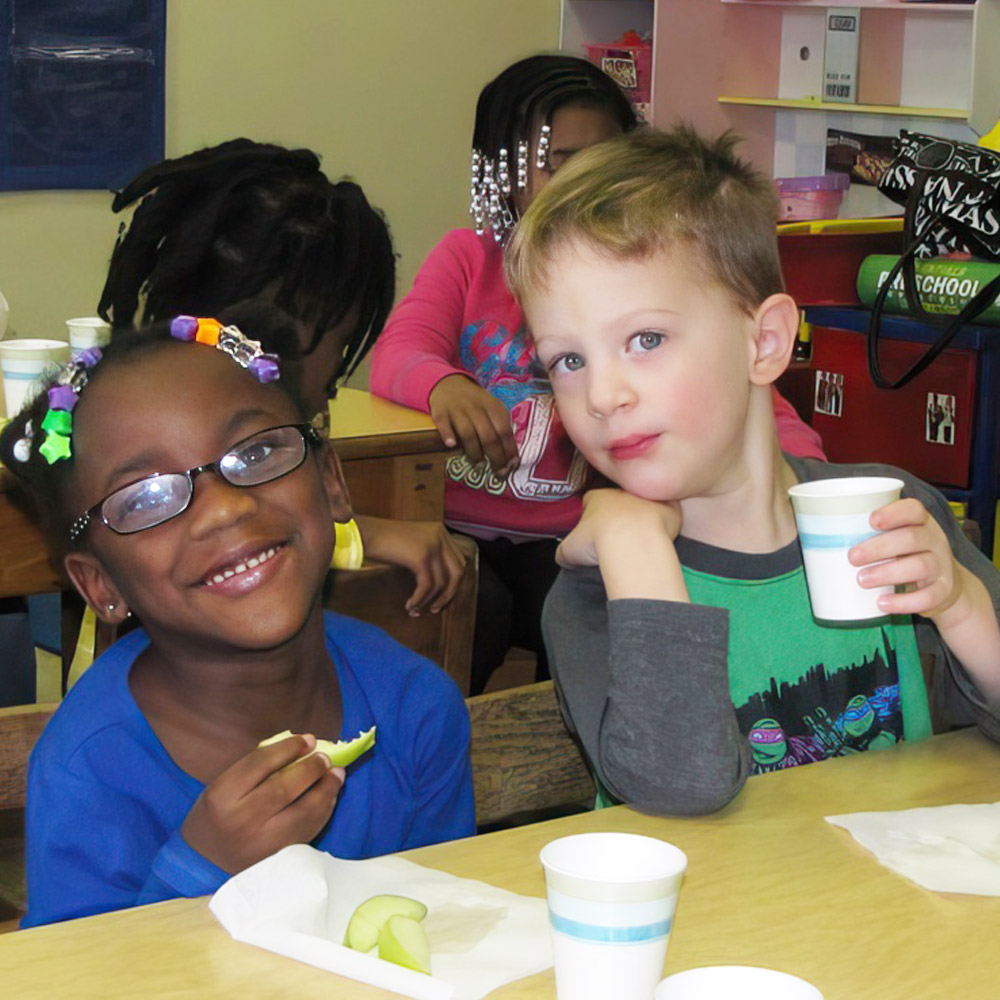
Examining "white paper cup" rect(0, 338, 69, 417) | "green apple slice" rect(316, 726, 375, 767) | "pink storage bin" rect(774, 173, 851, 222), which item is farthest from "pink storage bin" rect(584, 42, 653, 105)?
"green apple slice" rect(316, 726, 375, 767)

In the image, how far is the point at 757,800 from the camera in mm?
1230

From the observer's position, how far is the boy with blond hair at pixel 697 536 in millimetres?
1253

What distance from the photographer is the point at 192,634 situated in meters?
1.38

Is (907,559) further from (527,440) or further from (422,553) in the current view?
(527,440)

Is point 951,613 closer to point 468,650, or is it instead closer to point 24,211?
point 468,650

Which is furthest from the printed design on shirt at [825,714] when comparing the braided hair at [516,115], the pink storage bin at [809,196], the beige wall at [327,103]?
the beige wall at [327,103]

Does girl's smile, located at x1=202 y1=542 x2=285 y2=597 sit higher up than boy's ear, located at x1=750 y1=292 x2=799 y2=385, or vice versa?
boy's ear, located at x1=750 y1=292 x2=799 y2=385

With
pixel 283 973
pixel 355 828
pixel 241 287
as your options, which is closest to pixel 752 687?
pixel 355 828

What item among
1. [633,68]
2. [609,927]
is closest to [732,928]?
[609,927]

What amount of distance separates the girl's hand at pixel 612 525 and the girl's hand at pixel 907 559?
0.19m

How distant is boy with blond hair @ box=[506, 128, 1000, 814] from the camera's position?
1253 millimetres

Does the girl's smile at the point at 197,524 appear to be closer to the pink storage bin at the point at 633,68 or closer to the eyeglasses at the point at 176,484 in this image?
the eyeglasses at the point at 176,484

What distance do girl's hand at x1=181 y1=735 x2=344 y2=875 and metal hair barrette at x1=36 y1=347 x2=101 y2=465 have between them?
1.23ft

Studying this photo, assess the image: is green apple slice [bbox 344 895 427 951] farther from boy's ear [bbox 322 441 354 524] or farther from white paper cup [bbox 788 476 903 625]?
boy's ear [bbox 322 441 354 524]
